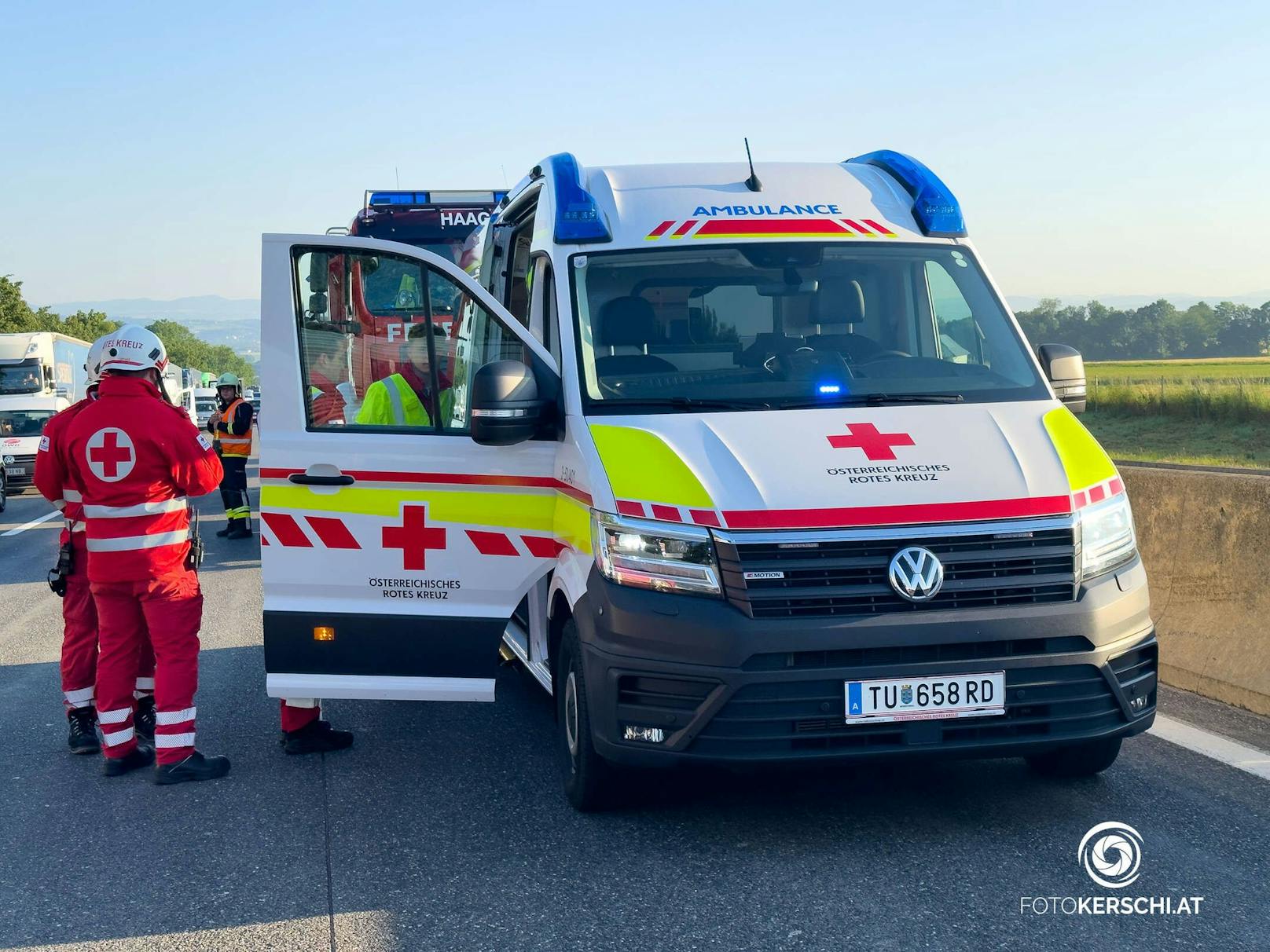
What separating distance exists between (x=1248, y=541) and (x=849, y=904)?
10.3 ft

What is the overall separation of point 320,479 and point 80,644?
6.14 feet

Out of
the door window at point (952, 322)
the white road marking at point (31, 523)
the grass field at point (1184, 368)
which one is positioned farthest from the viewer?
the grass field at point (1184, 368)

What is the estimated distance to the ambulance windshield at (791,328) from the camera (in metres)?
5.15

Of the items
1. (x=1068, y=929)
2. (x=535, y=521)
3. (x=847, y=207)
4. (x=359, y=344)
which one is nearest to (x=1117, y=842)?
(x=1068, y=929)

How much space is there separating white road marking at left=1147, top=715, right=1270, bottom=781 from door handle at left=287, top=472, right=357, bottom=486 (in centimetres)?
341

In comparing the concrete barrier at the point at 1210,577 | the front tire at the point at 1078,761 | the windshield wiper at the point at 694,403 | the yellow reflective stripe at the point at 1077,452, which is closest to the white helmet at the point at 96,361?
the windshield wiper at the point at 694,403

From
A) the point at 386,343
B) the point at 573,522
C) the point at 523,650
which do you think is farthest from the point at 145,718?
the point at 573,522

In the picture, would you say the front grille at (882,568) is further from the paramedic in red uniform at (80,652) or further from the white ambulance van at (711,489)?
the paramedic in red uniform at (80,652)

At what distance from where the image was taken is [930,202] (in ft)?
19.2

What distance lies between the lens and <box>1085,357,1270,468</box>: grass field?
128 feet

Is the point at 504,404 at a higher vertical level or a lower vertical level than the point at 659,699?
higher

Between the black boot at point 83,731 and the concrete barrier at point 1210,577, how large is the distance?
4991 mm

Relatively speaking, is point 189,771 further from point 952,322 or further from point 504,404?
point 952,322

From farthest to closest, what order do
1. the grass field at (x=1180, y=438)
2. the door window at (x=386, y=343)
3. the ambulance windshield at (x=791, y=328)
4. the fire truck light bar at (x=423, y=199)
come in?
the grass field at (x=1180, y=438), the fire truck light bar at (x=423, y=199), the door window at (x=386, y=343), the ambulance windshield at (x=791, y=328)
